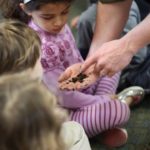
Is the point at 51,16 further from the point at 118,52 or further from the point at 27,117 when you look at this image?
the point at 27,117

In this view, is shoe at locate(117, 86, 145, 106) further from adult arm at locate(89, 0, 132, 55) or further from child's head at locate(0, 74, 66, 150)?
child's head at locate(0, 74, 66, 150)

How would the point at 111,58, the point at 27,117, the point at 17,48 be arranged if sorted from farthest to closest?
the point at 111,58 < the point at 17,48 < the point at 27,117

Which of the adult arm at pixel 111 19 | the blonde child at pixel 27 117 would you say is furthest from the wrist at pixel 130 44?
the blonde child at pixel 27 117

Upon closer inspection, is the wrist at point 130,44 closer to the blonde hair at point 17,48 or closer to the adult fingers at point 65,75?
the adult fingers at point 65,75

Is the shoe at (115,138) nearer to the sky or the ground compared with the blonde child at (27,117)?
nearer to the ground

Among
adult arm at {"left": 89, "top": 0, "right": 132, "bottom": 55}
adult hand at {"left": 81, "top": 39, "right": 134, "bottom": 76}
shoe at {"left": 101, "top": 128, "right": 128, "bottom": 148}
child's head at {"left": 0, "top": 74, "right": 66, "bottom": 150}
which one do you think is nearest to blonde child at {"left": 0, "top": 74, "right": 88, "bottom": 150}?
child's head at {"left": 0, "top": 74, "right": 66, "bottom": 150}

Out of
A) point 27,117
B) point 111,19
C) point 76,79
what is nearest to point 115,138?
point 76,79
